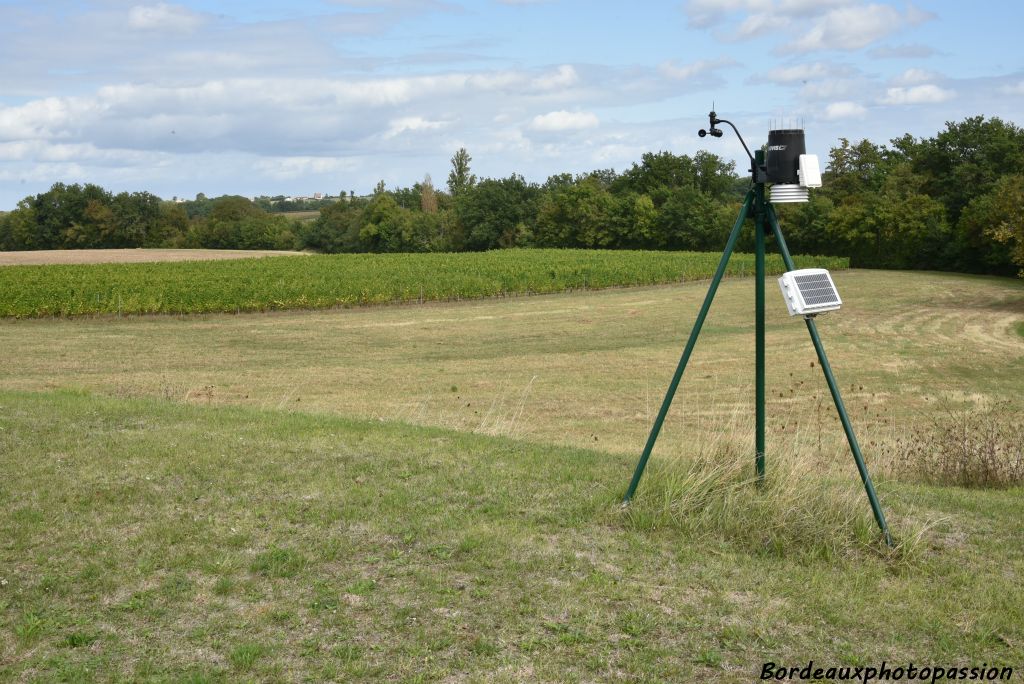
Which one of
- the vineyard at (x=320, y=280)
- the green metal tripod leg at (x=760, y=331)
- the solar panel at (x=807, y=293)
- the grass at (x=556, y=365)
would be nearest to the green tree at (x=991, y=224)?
the grass at (x=556, y=365)

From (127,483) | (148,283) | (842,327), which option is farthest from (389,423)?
(148,283)

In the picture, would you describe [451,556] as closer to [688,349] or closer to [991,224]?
[688,349]

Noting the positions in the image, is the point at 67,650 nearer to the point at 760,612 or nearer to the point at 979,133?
the point at 760,612

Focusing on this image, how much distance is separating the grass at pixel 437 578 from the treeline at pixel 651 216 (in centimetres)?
5019

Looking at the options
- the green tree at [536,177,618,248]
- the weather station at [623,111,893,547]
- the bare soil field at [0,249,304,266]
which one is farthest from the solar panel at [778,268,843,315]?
the green tree at [536,177,618,248]

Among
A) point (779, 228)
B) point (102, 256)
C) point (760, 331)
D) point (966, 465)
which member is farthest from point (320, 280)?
point (779, 228)

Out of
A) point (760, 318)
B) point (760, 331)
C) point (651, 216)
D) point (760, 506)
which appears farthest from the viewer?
point (651, 216)

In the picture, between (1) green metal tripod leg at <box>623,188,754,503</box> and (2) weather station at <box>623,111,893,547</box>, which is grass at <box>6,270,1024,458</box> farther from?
(2) weather station at <box>623,111,893,547</box>

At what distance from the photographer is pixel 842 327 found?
33.0 metres

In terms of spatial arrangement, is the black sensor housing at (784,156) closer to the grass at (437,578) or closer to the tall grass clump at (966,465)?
the grass at (437,578)

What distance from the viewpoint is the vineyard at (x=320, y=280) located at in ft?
115

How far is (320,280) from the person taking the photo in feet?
136

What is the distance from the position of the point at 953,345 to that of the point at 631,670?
26.8 m

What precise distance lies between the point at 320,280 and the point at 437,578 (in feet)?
121
